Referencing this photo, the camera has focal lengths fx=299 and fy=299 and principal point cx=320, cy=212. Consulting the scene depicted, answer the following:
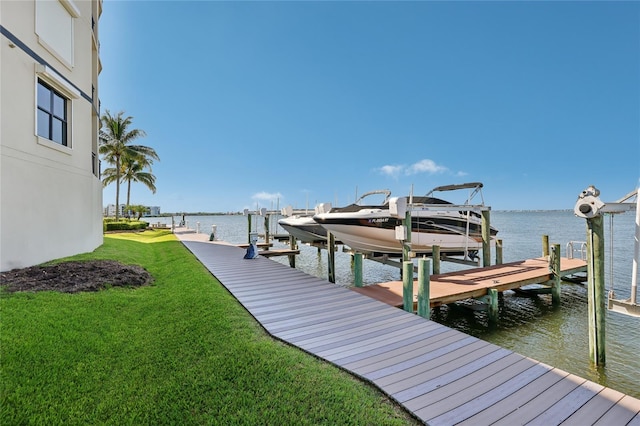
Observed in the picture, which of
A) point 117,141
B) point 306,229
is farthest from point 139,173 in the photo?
point 306,229

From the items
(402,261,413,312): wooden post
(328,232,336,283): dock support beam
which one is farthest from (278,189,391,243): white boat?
(402,261,413,312): wooden post

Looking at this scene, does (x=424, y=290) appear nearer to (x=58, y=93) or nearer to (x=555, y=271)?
(x=555, y=271)

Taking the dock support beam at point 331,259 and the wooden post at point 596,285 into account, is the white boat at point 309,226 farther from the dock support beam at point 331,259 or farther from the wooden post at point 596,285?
the wooden post at point 596,285

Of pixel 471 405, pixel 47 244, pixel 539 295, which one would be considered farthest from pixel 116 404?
pixel 539 295

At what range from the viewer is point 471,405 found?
108 inches

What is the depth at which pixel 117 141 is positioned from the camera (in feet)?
95.3

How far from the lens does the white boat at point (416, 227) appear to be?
468 inches

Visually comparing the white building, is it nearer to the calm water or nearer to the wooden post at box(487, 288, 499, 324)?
the calm water

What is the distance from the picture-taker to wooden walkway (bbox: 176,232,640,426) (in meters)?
2.67

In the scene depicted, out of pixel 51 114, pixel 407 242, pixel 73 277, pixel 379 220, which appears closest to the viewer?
pixel 73 277

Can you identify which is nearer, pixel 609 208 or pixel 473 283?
pixel 609 208

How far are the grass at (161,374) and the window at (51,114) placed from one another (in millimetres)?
5566

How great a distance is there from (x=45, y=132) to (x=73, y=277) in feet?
15.2

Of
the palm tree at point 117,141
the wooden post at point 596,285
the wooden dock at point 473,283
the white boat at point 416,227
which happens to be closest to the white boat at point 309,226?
the white boat at point 416,227
